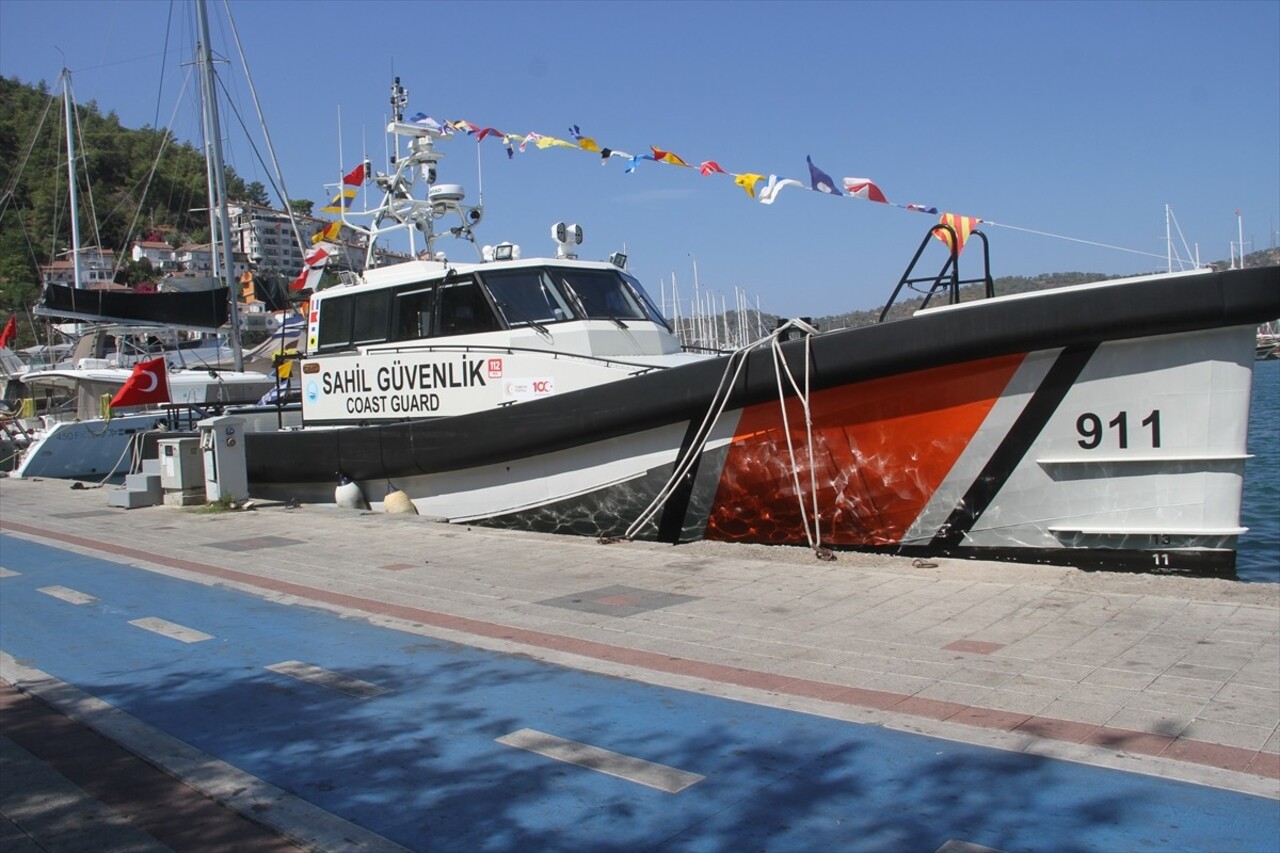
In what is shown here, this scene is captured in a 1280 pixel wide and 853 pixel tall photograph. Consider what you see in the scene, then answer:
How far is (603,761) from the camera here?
3.80m

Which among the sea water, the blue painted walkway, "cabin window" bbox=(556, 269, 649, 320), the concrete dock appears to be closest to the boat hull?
the concrete dock

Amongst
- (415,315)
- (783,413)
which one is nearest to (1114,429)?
(783,413)

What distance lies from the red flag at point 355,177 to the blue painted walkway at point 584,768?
8.57m

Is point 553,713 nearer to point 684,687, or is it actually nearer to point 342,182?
point 684,687

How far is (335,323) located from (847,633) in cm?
756

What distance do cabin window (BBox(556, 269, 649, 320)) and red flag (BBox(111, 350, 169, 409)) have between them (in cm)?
747

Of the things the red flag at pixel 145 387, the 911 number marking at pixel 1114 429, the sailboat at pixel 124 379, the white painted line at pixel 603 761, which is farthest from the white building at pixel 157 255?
the white painted line at pixel 603 761

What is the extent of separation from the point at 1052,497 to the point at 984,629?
1877 millimetres

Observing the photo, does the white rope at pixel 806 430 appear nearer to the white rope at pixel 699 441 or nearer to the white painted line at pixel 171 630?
the white rope at pixel 699 441

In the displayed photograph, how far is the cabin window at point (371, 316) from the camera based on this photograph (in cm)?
1056

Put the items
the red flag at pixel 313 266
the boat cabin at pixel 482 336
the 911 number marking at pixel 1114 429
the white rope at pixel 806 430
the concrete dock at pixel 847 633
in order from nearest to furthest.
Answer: the concrete dock at pixel 847 633 → the 911 number marking at pixel 1114 429 → the white rope at pixel 806 430 → the boat cabin at pixel 482 336 → the red flag at pixel 313 266

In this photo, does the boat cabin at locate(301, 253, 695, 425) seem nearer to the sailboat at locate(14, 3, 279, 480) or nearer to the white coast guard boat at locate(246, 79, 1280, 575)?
the white coast guard boat at locate(246, 79, 1280, 575)

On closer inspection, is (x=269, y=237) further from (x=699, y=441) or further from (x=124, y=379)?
(x=699, y=441)

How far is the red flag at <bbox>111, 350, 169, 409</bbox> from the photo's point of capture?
14039 millimetres
